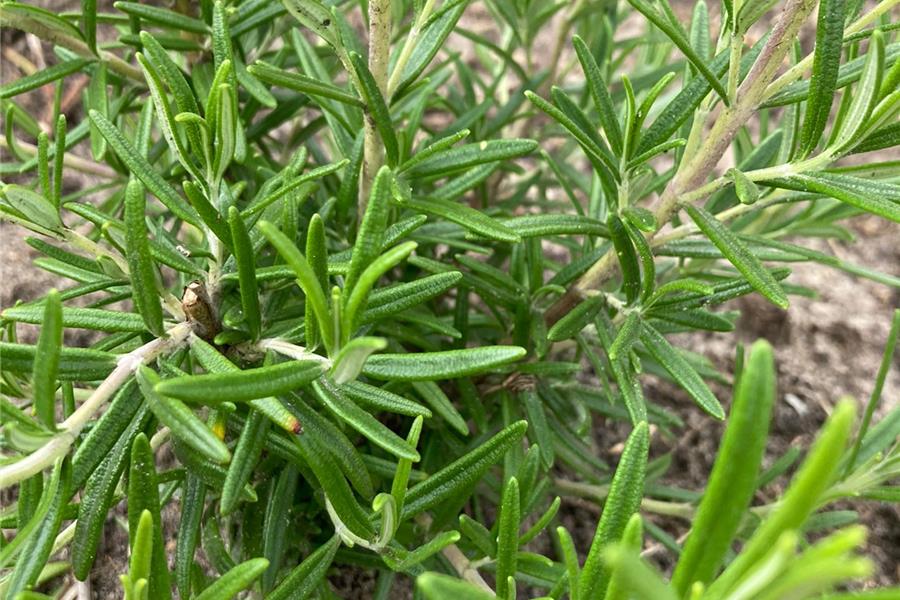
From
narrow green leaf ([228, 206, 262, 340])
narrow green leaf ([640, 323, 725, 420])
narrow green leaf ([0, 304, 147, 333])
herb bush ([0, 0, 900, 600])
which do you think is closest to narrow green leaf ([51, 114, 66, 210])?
herb bush ([0, 0, 900, 600])

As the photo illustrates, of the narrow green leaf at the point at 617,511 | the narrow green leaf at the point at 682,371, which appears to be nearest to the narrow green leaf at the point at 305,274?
the narrow green leaf at the point at 617,511

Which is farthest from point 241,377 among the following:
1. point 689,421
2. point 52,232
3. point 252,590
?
point 689,421

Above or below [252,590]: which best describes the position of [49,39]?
above

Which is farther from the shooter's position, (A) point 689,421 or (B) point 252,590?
(A) point 689,421

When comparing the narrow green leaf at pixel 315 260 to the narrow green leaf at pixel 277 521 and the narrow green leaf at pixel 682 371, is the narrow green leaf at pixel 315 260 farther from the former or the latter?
the narrow green leaf at pixel 682 371

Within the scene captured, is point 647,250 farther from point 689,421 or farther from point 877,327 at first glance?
point 877,327

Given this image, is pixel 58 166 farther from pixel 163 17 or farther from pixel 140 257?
pixel 163 17
